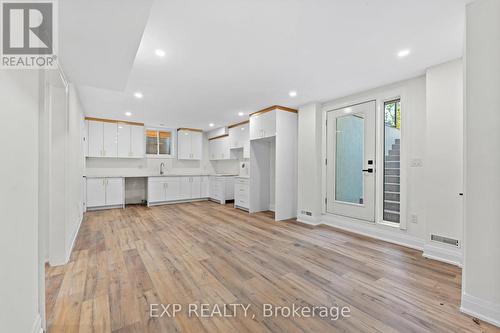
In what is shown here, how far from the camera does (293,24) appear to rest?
1.91 metres

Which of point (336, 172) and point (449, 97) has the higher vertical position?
point (449, 97)

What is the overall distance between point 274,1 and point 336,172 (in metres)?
3.21

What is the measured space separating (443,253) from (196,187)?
6039mm

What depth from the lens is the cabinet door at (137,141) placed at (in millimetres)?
6215

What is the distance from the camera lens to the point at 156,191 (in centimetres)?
620

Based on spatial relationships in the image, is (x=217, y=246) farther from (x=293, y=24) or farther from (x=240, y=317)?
(x=293, y=24)

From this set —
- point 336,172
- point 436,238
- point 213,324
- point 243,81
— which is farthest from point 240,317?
point 336,172

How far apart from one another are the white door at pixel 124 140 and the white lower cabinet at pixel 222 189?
2.66m

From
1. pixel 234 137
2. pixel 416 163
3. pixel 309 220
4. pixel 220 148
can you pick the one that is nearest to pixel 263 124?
pixel 234 137

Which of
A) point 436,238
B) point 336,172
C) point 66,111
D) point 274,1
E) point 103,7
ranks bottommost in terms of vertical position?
point 436,238

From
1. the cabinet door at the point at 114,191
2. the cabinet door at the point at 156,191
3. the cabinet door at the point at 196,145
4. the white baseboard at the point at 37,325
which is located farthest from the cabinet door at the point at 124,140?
the white baseboard at the point at 37,325

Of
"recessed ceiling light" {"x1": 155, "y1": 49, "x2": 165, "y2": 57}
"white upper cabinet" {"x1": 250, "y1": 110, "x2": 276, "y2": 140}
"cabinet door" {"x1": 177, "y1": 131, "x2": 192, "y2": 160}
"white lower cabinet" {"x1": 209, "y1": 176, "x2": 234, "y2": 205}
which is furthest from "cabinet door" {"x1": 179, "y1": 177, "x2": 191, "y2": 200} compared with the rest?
"recessed ceiling light" {"x1": 155, "y1": 49, "x2": 165, "y2": 57}

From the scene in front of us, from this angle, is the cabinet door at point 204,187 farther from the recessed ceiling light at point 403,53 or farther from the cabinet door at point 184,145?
the recessed ceiling light at point 403,53

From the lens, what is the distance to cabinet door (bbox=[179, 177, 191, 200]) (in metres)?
6.64
